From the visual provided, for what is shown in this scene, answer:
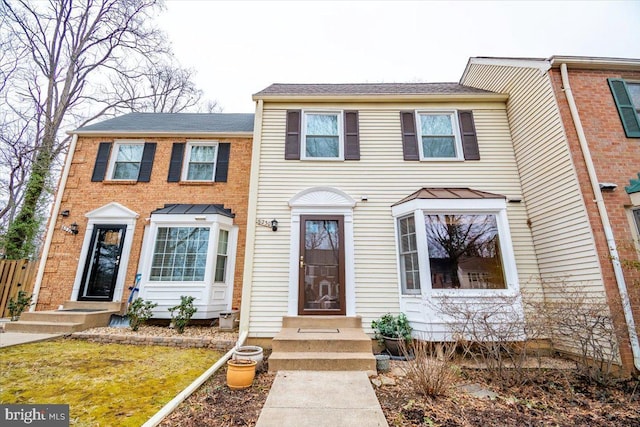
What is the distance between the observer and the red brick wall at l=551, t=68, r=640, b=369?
161 inches

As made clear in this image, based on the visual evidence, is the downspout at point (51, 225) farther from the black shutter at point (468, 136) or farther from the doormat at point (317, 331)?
the black shutter at point (468, 136)

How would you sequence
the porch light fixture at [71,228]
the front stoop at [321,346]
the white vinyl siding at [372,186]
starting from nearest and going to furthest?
the front stoop at [321,346], the white vinyl siding at [372,186], the porch light fixture at [71,228]

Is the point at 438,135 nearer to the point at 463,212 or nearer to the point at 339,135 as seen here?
the point at 463,212

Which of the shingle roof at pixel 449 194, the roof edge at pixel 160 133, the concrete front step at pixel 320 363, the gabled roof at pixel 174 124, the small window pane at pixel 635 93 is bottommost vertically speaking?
the concrete front step at pixel 320 363

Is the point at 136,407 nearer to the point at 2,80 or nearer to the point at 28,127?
the point at 28,127

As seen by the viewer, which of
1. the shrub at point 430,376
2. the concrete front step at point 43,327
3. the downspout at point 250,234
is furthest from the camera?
the concrete front step at point 43,327

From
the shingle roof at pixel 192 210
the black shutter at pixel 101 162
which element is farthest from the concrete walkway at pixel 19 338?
the black shutter at pixel 101 162

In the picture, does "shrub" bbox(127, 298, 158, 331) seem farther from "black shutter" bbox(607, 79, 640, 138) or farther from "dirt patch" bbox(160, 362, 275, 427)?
"black shutter" bbox(607, 79, 640, 138)

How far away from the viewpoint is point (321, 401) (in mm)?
2953

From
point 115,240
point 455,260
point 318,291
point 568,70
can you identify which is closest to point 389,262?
point 455,260

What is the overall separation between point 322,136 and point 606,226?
573 centimetres

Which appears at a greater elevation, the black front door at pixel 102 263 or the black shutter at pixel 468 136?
the black shutter at pixel 468 136

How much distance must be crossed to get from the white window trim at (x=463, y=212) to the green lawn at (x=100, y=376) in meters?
4.24

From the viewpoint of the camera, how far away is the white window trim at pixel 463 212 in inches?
192
